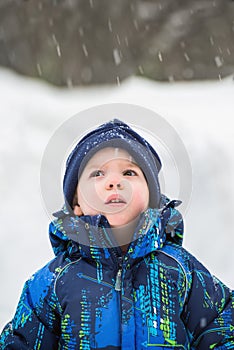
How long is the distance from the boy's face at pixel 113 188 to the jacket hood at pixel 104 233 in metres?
0.03

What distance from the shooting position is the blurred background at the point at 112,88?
2863mm

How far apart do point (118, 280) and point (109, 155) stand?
359 millimetres

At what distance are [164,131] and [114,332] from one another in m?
0.66

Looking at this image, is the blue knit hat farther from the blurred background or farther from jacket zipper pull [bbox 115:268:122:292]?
the blurred background

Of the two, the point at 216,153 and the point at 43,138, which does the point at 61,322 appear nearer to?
the point at 216,153

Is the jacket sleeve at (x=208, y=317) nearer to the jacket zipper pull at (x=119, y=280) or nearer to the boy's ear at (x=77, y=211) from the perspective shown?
the jacket zipper pull at (x=119, y=280)

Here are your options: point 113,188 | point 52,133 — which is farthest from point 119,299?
point 52,133

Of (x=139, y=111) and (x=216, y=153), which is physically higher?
(x=216, y=153)

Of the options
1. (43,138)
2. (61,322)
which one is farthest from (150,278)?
(43,138)

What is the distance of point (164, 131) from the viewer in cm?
183

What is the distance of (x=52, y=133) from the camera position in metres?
3.80

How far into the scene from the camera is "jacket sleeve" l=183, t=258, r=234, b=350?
5.11 feet

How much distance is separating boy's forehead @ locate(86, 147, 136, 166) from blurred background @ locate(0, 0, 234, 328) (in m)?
0.97

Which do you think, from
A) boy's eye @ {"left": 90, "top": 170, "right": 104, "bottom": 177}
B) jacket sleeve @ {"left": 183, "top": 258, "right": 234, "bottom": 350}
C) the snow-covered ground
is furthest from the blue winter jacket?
the snow-covered ground
